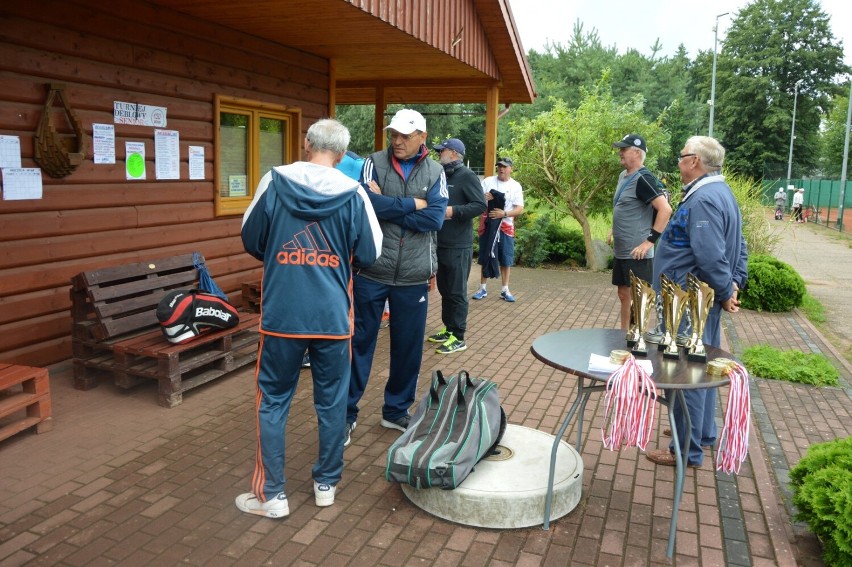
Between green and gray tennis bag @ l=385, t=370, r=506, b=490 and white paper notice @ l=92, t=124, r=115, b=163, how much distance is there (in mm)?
3631

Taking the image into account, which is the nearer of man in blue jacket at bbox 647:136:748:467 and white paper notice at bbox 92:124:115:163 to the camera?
man in blue jacket at bbox 647:136:748:467

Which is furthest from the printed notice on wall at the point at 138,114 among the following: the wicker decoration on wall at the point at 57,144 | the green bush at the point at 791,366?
the green bush at the point at 791,366

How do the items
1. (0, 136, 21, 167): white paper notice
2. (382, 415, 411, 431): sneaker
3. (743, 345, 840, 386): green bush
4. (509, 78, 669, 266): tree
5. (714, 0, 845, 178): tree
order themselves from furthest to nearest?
(714, 0, 845, 178): tree < (509, 78, 669, 266): tree < (743, 345, 840, 386): green bush < (0, 136, 21, 167): white paper notice < (382, 415, 411, 431): sneaker

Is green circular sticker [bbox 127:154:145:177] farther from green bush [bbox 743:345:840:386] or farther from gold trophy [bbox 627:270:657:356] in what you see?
green bush [bbox 743:345:840:386]

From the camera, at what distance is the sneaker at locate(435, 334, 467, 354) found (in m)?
6.95

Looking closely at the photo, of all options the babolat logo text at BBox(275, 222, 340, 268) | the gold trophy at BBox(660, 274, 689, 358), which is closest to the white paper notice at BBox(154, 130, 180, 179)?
the babolat logo text at BBox(275, 222, 340, 268)

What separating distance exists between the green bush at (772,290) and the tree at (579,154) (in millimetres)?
3930

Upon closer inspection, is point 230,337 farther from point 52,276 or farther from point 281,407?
point 281,407

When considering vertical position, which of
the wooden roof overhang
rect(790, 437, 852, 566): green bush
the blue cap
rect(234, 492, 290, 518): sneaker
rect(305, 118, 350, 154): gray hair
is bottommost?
rect(234, 492, 290, 518): sneaker

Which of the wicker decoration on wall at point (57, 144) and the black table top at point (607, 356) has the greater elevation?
the wicker decoration on wall at point (57, 144)

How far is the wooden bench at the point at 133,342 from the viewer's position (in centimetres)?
521

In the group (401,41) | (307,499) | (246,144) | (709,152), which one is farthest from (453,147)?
(307,499)

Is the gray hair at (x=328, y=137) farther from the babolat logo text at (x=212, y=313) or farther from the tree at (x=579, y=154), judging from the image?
the tree at (x=579, y=154)

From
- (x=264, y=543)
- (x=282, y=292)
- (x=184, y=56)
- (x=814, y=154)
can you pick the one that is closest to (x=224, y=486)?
(x=264, y=543)
